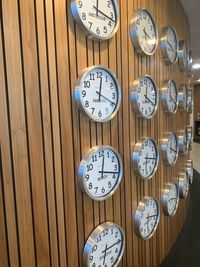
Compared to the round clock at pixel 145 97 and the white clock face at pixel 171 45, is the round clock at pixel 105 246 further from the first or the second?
the white clock face at pixel 171 45

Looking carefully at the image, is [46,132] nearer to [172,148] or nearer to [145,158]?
[145,158]

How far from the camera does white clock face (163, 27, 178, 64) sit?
90.7 inches

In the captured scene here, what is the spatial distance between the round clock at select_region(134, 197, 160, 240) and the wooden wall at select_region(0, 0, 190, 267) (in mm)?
→ 261

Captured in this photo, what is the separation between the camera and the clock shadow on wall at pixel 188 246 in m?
2.45

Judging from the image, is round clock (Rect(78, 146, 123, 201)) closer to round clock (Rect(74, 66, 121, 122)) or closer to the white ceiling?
round clock (Rect(74, 66, 121, 122))

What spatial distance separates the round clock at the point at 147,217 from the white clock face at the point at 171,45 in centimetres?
141

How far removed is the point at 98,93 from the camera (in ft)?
4.65

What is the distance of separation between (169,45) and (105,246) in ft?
6.35

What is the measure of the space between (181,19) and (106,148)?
7.91ft

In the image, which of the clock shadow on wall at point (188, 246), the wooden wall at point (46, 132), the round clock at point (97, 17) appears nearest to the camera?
the wooden wall at point (46, 132)

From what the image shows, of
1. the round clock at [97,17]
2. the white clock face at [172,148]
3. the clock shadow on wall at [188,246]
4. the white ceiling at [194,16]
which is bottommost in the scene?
the clock shadow on wall at [188,246]

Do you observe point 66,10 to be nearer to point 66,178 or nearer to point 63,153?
point 63,153

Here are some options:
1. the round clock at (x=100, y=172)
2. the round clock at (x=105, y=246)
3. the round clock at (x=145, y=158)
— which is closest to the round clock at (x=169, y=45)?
the round clock at (x=145, y=158)

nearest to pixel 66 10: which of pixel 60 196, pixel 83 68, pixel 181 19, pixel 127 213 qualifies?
pixel 83 68
